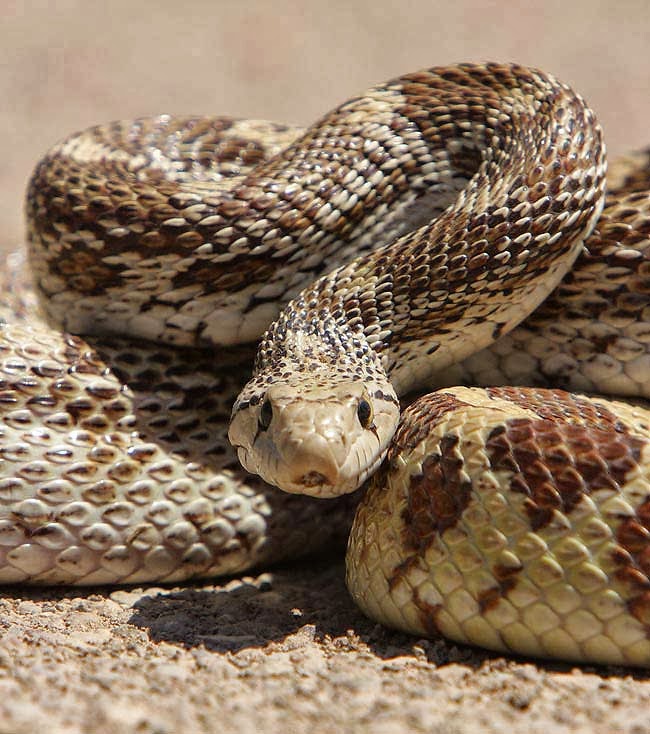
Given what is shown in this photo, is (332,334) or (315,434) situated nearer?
(315,434)

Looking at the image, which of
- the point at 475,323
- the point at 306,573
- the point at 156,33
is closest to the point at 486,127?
the point at 475,323

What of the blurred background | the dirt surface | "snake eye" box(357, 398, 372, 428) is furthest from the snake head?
the blurred background

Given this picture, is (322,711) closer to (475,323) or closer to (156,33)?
(475,323)

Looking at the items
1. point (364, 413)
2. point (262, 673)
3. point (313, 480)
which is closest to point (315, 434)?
point (313, 480)

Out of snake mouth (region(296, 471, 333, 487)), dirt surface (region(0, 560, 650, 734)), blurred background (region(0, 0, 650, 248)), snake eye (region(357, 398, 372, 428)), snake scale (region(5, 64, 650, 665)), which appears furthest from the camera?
blurred background (region(0, 0, 650, 248))

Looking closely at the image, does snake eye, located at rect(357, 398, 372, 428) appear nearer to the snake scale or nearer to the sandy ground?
the snake scale

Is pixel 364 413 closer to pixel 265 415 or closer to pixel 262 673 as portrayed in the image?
pixel 265 415
